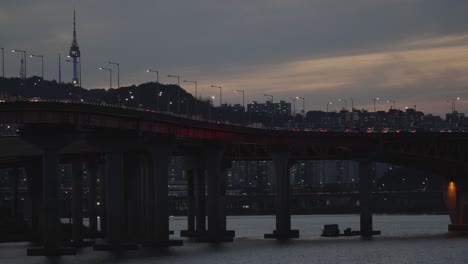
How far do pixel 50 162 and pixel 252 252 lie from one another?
2984 cm

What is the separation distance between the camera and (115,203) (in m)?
147

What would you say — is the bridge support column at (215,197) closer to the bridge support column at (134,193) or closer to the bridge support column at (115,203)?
the bridge support column at (134,193)

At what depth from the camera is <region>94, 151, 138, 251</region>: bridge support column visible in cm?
14638

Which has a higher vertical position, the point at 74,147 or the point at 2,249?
the point at 74,147

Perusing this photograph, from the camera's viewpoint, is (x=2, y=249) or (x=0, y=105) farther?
(x=2, y=249)

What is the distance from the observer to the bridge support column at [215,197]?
18225cm

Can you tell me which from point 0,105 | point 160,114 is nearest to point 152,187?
point 160,114

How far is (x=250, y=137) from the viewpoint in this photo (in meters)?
195

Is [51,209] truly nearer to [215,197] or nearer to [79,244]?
[79,244]

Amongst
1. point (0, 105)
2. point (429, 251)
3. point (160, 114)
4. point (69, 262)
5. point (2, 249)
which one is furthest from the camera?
point (2, 249)

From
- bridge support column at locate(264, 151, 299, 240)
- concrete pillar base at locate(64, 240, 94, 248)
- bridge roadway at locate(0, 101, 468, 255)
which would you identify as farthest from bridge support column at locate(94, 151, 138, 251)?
bridge support column at locate(264, 151, 299, 240)

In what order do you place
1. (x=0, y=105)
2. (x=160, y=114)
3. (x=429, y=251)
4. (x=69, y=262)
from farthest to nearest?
(x=160, y=114) → (x=429, y=251) → (x=0, y=105) → (x=69, y=262)

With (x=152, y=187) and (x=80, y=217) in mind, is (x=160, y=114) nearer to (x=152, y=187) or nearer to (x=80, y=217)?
(x=152, y=187)

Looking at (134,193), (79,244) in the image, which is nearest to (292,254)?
(134,193)
